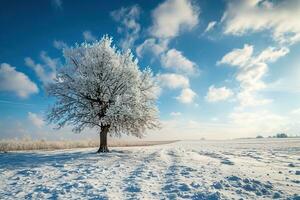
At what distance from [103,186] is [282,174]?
335 inches

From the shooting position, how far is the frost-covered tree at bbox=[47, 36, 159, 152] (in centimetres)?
2514

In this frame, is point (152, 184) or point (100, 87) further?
point (100, 87)

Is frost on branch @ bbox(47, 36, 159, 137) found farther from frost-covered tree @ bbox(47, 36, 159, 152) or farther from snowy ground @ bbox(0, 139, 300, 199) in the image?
snowy ground @ bbox(0, 139, 300, 199)

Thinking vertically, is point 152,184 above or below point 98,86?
below

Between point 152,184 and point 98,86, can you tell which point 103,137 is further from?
point 152,184

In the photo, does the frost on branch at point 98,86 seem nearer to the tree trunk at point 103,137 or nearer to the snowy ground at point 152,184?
the tree trunk at point 103,137

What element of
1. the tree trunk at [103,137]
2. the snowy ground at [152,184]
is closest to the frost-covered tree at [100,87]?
the tree trunk at [103,137]

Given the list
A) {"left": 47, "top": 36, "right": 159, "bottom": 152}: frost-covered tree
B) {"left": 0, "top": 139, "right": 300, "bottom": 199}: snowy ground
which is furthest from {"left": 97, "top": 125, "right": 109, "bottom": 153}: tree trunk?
{"left": 0, "top": 139, "right": 300, "bottom": 199}: snowy ground

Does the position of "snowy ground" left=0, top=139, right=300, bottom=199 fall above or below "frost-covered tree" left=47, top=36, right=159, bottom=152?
A: below

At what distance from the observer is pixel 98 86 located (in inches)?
1019

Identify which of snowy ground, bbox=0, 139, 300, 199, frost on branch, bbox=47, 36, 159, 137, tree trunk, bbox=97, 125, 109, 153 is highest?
frost on branch, bbox=47, 36, 159, 137

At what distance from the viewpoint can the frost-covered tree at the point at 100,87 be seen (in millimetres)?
25141

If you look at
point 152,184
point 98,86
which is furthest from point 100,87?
point 152,184

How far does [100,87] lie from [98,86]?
31 cm
